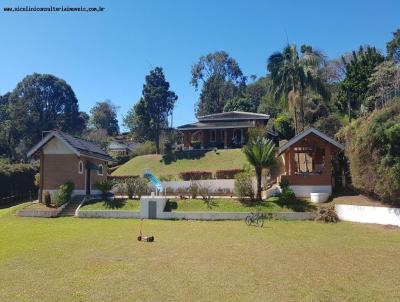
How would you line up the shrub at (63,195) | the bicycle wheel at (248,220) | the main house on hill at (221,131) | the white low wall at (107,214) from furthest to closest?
the main house on hill at (221,131) < the shrub at (63,195) < the white low wall at (107,214) < the bicycle wheel at (248,220)

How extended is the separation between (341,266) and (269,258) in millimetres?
2421

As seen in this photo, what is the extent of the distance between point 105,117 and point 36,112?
2858cm

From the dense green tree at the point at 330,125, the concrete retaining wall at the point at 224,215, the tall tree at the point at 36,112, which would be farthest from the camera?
the tall tree at the point at 36,112

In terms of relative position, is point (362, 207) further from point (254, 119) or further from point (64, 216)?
point (254, 119)

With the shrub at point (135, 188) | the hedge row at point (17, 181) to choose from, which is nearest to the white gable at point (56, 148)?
the shrub at point (135, 188)

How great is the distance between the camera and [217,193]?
3281 cm

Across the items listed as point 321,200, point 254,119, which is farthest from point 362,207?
point 254,119

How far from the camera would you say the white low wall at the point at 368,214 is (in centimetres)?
2133

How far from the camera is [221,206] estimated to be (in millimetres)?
27562

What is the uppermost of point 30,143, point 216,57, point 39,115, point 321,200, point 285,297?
point 216,57

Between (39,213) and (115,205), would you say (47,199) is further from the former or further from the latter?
(115,205)

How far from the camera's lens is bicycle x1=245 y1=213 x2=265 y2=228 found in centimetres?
2394

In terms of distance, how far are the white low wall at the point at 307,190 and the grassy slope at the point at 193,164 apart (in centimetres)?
1731

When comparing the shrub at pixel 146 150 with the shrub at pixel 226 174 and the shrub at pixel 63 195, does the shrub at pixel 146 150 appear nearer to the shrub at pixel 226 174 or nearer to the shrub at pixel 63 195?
the shrub at pixel 226 174
